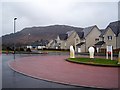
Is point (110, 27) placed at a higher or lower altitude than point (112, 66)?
higher

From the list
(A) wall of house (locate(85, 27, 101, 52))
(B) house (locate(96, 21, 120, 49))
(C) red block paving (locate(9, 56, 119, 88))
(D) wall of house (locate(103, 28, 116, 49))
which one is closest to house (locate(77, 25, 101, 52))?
(A) wall of house (locate(85, 27, 101, 52))

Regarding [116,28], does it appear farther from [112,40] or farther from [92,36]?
[92,36]

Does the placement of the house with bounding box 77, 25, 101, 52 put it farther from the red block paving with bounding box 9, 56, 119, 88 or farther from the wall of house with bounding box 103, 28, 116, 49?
the red block paving with bounding box 9, 56, 119, 88

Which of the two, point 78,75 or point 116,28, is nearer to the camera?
point 78,75

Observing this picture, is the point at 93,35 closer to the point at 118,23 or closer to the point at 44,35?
the point at 118,23

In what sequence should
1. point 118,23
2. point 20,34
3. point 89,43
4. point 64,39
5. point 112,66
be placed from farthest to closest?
point 20,34 → point 64,39 → point 89,43 → point 118,23 → point 112,66

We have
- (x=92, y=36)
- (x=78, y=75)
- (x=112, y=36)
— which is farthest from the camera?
(x=92, y=36)

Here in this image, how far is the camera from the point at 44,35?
200 m

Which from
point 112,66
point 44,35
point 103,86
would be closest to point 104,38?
point 112,66

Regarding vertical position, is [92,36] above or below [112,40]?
above

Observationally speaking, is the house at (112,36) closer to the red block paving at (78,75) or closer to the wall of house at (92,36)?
the wall of house at (92,36)

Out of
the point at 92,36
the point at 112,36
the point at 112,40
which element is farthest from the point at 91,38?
the point at 112,36

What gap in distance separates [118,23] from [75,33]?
2237cm

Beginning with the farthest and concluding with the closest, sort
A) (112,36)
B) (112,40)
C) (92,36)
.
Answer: (92,36) < (112,40) < (112,36)
